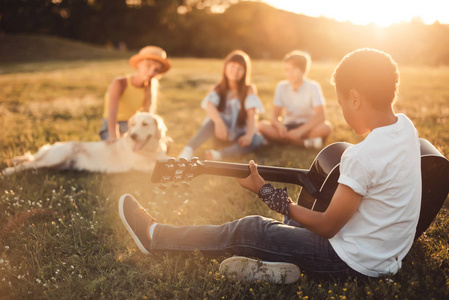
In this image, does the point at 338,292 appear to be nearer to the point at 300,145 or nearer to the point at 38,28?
the point at 300,145

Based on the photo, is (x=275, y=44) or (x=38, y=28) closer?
(x=38, y=28)

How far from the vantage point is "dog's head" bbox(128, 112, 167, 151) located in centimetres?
559

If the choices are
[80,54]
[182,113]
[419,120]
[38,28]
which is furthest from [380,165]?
[38,28]

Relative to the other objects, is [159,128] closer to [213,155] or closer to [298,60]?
[213,155]

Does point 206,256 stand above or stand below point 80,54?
below

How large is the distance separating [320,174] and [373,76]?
1152 millimetres

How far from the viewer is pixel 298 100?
270 inches

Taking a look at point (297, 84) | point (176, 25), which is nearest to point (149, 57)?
point (297, 84)

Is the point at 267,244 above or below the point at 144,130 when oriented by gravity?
below

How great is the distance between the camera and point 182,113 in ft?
34.3

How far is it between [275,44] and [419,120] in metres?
46.7

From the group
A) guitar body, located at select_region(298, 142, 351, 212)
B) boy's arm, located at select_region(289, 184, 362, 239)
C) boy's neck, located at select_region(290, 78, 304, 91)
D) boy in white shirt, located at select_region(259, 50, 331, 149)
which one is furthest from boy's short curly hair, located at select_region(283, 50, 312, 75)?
boy's arm, located at select_region(289, 184, 362, 239)

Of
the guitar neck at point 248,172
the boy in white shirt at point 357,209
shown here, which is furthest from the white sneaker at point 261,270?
the guitar neck at point 248,172

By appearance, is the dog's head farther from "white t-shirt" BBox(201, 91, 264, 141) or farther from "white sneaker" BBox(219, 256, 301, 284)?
"white sneaker" BBox(219, 256, 301, 284)
